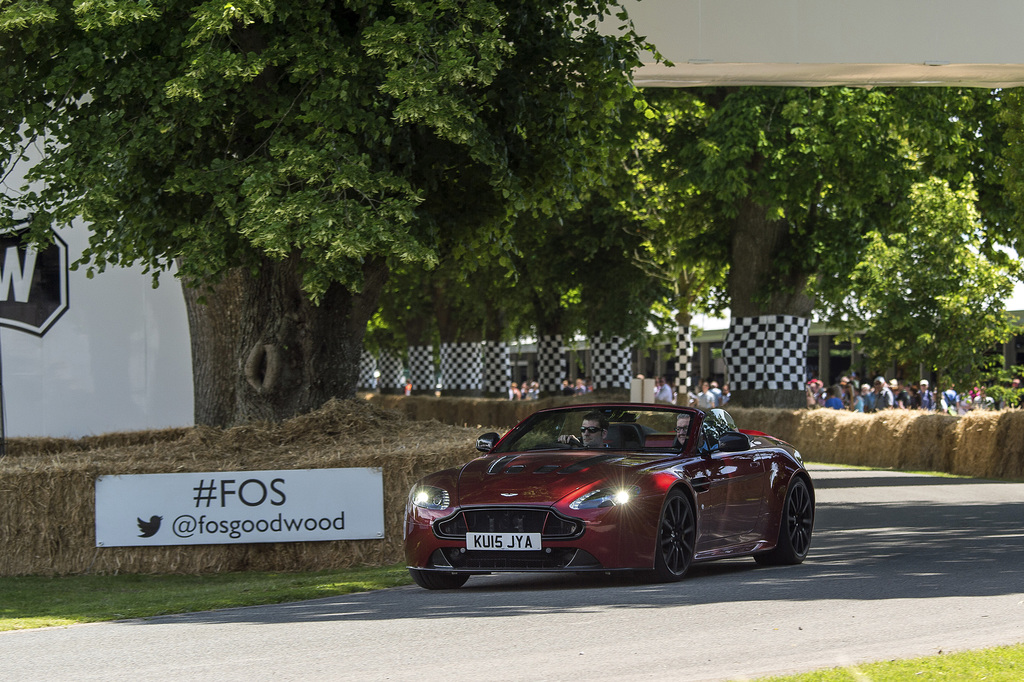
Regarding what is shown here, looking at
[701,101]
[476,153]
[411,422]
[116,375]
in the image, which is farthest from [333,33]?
[701,101]

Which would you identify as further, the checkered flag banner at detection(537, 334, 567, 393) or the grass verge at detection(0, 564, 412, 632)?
the checkered flag banner at detection(537, 334, 567, 393)

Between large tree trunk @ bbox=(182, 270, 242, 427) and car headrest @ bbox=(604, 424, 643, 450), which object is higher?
large tree trunk @ bbox=(182, 270, 242, 427)

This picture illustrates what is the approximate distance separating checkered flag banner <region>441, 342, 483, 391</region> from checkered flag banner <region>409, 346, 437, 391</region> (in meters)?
2.31

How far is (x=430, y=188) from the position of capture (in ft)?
46.5

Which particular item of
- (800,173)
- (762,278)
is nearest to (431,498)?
(800,173)

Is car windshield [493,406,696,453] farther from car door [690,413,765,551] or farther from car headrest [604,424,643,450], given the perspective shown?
car door [690,413,765,551]

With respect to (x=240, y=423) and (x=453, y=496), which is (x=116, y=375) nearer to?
(x=240, y=423)

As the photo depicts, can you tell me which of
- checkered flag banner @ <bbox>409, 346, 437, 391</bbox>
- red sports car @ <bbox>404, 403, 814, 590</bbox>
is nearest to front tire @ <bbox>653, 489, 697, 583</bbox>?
red sports car @ <bbox>404, 403, 814, 590</bbox>

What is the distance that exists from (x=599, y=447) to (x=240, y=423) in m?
5.21

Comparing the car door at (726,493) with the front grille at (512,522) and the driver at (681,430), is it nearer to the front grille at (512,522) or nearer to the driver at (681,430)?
the driver at (681,430)

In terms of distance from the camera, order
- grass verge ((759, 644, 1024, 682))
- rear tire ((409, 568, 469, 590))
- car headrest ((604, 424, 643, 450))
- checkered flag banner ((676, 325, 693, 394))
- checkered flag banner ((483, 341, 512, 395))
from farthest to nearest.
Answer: checkered flag banner ((483, 341, 512, 395)), checkered flag banner ((676, 325, 693, 394)), car headrest ((604, 424, 643, 450)), rear tire ((409, 568, 469, 590)), grass verge ((759, 644, 1024, 682))

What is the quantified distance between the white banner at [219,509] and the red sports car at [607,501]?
2.33 metres

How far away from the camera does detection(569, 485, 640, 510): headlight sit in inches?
386

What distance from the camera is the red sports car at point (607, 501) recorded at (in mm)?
9820
